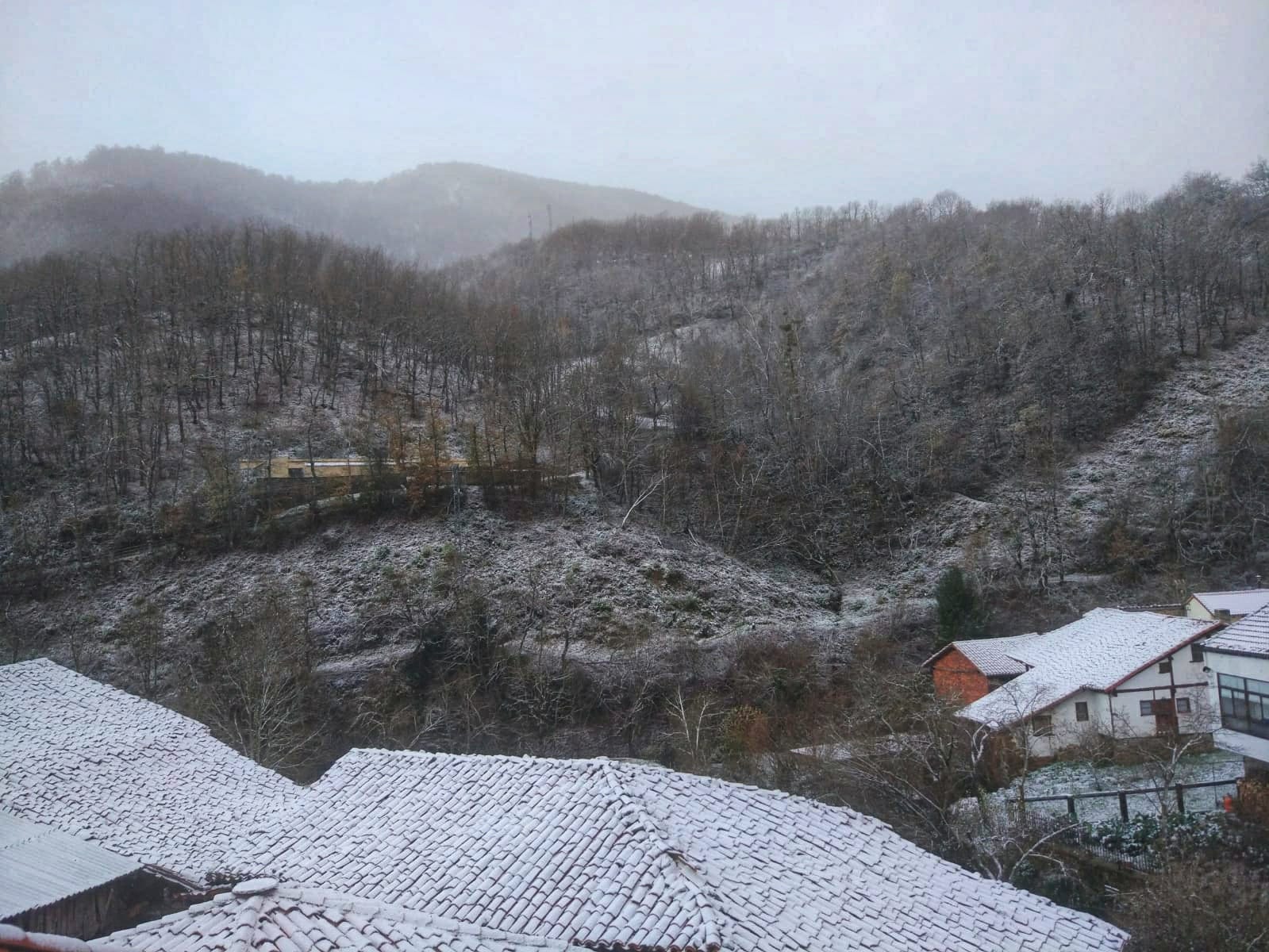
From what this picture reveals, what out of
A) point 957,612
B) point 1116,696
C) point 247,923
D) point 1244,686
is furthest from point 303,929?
point 957,612

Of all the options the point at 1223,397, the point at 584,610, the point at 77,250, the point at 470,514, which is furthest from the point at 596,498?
the point at 77,250

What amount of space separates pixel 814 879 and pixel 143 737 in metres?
9.35

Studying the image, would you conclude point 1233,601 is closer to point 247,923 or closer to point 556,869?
point 556,869

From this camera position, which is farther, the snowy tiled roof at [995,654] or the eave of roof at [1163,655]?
the snowy tiled roof at [995,654]

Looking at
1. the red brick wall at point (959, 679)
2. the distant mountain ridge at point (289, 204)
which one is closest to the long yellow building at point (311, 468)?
the distant mountain ridge at point (289, 204)

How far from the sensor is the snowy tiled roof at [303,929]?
478cm

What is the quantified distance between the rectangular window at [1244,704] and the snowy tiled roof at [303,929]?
1132cm

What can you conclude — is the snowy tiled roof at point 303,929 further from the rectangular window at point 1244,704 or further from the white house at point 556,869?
the rectangular window at point 1244,704

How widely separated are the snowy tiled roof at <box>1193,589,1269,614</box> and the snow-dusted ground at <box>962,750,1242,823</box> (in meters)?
4.99

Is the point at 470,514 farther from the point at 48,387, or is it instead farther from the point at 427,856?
the point at 427,856

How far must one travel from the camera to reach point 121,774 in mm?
9508

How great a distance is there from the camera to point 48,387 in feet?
87.9

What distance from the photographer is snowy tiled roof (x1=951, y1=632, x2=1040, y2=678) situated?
16.3m

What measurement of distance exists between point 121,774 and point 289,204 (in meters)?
59.5
